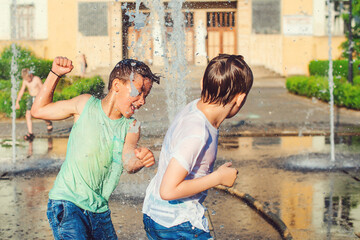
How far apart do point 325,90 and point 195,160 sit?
15.1 meters

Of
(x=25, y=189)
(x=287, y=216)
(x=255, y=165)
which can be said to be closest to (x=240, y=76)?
(x=287, y=216)

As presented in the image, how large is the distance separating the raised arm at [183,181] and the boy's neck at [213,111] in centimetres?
20

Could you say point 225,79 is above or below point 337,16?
below

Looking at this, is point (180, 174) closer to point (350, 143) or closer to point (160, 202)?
point (160, 202)

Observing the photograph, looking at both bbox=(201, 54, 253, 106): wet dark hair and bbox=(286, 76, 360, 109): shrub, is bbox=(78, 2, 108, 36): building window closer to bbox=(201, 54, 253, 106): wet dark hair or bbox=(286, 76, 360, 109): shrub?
bbox=(286, 76, 360, 109): shrub

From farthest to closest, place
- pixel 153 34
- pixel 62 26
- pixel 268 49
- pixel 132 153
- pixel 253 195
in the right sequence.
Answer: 1. pixel 268 49
2. pixel 62 26
3. pixel 153 34
4. pixel 253 195
5. pixel 132 153

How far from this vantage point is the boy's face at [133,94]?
2744 millimetres

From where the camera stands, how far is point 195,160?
2.24 meters

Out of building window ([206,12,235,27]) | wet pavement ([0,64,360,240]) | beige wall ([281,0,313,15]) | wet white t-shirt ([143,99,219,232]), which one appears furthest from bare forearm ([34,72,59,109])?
building window ([206,12,235,27])

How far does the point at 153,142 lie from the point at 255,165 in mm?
2357

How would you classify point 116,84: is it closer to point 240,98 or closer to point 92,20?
point 240,98

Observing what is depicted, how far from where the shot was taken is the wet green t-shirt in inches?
109

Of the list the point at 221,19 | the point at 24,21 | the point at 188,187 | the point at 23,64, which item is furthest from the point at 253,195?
the point at 221,19

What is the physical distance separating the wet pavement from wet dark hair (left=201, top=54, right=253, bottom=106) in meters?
2.34
